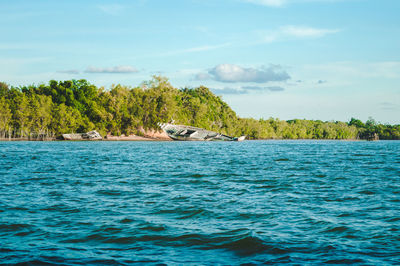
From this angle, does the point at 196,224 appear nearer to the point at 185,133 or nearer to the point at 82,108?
the point at 82,108

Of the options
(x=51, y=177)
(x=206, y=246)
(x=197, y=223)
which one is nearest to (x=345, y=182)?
(x=197, y=223)

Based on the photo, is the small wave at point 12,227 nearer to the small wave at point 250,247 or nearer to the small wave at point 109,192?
the small wave at point 250,247

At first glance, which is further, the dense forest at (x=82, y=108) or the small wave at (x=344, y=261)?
the dense forest at (x=82, y=108)

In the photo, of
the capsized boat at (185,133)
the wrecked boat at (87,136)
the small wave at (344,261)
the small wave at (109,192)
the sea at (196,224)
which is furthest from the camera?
the capsized boat at (185,133)

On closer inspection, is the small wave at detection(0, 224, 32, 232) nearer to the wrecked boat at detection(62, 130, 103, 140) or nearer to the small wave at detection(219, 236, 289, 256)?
the small wave at detection(219, 236, 289, 256)

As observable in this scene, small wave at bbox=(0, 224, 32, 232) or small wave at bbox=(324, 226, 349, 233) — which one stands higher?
small wave at bbox=(324, 226, 349, 233)

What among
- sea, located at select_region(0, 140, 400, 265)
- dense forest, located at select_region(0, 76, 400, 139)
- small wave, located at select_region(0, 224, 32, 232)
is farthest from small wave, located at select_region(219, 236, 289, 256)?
dense forest, located at select_region(0, 76, 400, 139)

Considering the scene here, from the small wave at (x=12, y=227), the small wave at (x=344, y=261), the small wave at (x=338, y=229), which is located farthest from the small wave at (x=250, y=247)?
the small wave at (x=12, y=227)

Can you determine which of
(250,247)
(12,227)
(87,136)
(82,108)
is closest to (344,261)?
(250,247)

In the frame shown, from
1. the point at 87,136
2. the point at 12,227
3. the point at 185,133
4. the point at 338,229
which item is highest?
the point at 185,133

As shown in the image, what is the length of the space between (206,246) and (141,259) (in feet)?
6.42

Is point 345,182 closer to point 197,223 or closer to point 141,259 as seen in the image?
point 197,223

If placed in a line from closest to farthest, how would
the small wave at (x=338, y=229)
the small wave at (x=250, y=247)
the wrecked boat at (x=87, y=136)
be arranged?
1. the small wave at (x=250, y=247)
2. the small wave at (x=338, y=229)
3. the wrecked boat at (x=87, y=136)

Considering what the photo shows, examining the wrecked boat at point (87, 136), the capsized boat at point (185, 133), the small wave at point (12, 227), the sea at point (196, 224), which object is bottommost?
the small wave at point (12, 227)
